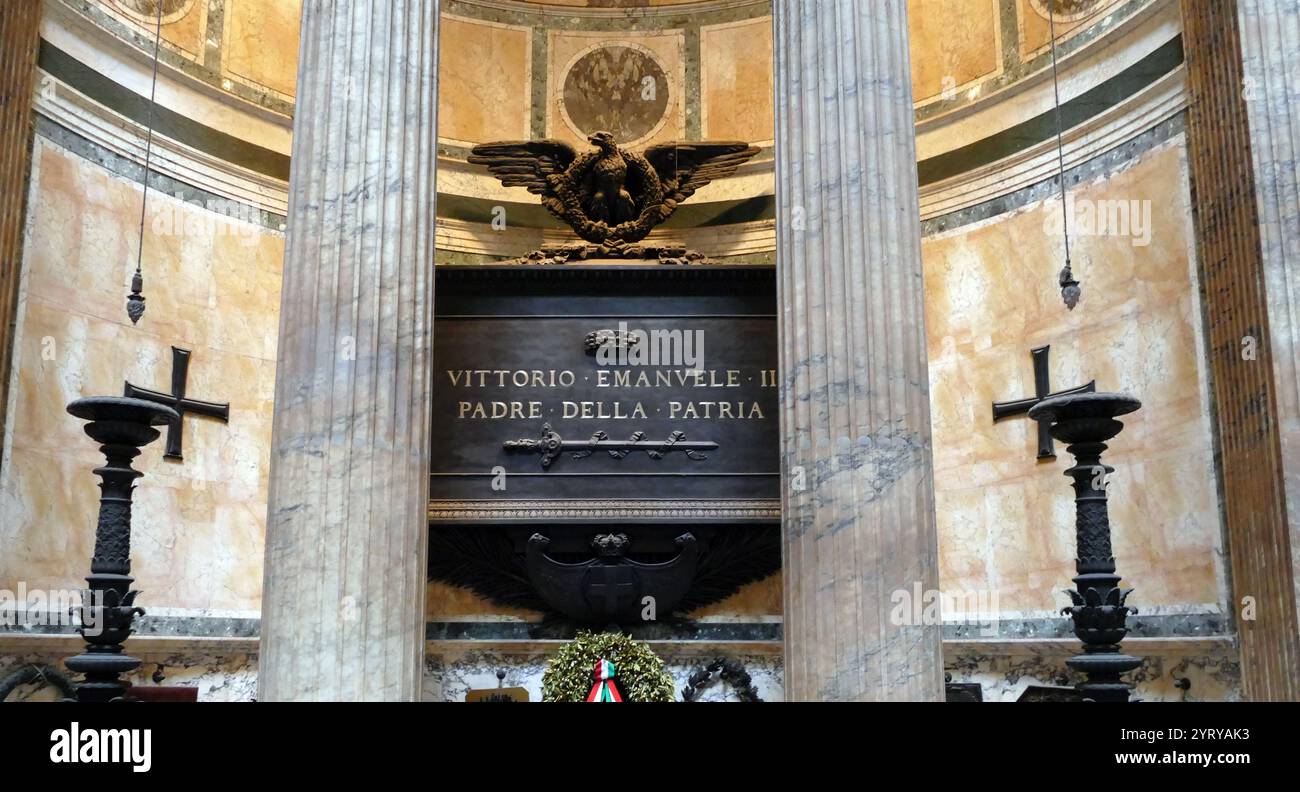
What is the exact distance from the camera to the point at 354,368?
820 cm

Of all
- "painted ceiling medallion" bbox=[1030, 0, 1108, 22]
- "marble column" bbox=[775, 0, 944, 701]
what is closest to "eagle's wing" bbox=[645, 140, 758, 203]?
"marble column" bbox=[775, 0, 944, 701]

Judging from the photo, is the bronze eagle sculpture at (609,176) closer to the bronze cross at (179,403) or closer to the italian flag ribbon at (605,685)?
the bronze cross at (179,403)

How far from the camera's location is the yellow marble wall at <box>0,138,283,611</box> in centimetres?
992

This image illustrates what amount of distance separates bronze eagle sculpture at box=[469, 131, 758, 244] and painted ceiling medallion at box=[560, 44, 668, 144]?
2612mm

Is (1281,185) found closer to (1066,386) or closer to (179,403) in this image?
(1066,386)

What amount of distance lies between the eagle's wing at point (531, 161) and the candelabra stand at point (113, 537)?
4775mm

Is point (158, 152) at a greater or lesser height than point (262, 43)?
lesser

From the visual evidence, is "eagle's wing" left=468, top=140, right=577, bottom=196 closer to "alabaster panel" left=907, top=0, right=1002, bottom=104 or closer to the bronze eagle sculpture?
the bronze eagle sculpture

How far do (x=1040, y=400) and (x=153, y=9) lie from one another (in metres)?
9.43

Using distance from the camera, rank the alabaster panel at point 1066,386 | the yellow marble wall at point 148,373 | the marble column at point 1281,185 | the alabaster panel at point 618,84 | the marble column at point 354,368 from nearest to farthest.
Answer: the marble column at point 354,368, the marble column at point 1281,185, the yellow marble wall at point 148,373, the alabaster panel at point 1066,386, the alabaster panel at point 618,84

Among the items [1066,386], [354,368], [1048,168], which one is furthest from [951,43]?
[354,368]

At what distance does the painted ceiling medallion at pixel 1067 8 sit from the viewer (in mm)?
11766

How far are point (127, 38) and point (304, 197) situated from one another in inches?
170

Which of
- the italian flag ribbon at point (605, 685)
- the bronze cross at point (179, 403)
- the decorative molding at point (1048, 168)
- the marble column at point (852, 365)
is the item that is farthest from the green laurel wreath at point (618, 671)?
the decorative molding at point (1048, 168)
